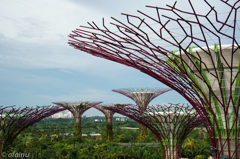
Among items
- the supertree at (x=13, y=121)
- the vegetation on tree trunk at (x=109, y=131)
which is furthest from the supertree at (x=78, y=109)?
the supertree at (x=13, y=121)

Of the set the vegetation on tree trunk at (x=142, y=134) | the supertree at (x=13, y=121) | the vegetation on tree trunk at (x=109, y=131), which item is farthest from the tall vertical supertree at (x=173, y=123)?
the vegetation on tree trunk at (x=109, y=131)

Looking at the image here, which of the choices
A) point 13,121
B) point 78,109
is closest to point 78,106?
point 78,109

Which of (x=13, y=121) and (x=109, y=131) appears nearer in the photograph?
(x=13, y=121)

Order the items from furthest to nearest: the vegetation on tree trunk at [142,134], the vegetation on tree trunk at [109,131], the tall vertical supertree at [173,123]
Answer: the vegetation on tree trunk at [109,131] → the vegetation on tree trunk at [142,134] → the tall vertical supertree at [173,123]

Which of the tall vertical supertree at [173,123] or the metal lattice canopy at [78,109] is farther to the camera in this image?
the metal lattice canopy at [78,109]

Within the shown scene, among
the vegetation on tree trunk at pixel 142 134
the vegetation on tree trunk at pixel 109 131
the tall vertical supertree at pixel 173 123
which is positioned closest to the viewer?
the tall vertical supertree at pixel 173 123

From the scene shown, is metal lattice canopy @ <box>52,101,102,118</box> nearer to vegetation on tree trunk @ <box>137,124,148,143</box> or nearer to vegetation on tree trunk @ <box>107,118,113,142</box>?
vegetation on tree trunk @ <box>107,118,113,142</box>

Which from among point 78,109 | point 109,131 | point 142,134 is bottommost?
point 142,134

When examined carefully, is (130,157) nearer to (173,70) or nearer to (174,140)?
(174,140)

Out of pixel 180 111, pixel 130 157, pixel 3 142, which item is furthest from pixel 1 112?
pixel 180 111

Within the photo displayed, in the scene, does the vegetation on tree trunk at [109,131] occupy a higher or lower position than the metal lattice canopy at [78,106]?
lower

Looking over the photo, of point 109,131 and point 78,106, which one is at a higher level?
point 78,106

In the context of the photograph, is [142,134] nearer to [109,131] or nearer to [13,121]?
[109,131]

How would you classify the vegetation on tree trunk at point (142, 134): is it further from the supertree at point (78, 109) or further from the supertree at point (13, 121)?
the supertree at point (13, 121)
